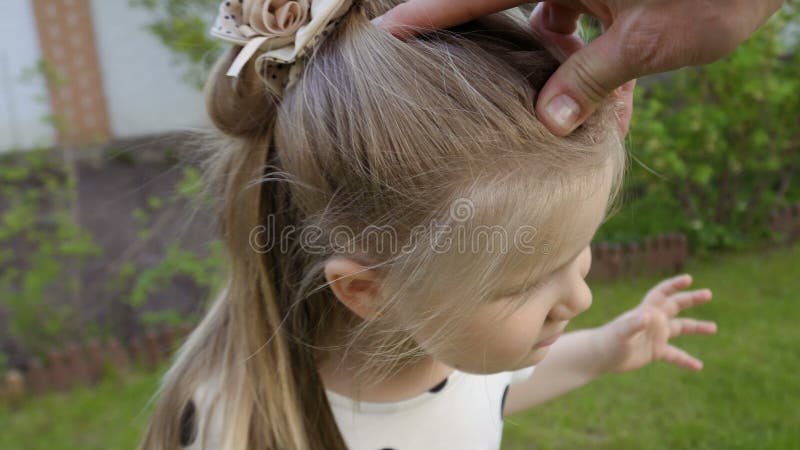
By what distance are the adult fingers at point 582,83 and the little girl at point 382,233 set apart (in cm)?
3

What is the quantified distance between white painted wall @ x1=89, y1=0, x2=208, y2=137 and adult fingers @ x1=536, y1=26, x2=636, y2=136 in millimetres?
4402

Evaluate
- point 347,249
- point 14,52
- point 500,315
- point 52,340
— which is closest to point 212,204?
point 347,249

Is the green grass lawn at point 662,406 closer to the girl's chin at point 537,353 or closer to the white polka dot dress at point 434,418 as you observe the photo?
the white polka dot dress at point 434,418

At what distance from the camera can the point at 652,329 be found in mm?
1530

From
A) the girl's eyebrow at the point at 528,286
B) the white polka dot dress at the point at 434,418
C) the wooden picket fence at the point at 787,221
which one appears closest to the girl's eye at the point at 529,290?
the girl's eyebrow at the point at 528,286

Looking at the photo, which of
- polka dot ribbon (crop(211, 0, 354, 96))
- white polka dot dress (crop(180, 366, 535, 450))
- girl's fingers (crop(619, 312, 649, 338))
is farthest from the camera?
girl's fingers (crop(619, 312, 649, 338))

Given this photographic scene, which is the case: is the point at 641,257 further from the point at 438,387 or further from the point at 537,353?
the point at 537,353

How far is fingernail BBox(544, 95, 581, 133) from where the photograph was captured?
89 cm

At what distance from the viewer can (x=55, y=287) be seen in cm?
309

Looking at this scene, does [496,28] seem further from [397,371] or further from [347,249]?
[397,371]

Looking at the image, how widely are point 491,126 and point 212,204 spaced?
0.72 metres

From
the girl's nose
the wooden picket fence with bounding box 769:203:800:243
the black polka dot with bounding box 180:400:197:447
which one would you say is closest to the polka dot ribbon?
the girl's nose

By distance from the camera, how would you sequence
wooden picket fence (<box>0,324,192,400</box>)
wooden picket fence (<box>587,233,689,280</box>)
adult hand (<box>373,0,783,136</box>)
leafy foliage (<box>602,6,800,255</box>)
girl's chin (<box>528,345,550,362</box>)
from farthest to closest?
1. wooden picket fence (<box>587,233,689,280</box>)
2. leafy foliage (<box>602,6,800,255</box>)
3. wooden picket fence (<box>0,324,192,400</box>)
4. girl's chin (<box>528,345,550,362</box>)
5. adult hand (<box>373,0,783,136</box>)

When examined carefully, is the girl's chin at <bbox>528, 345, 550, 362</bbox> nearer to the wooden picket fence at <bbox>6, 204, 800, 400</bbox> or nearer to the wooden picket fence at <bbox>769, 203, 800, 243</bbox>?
the wooden picket fence at <bbox>6, 204, 800, 400</bbox>
